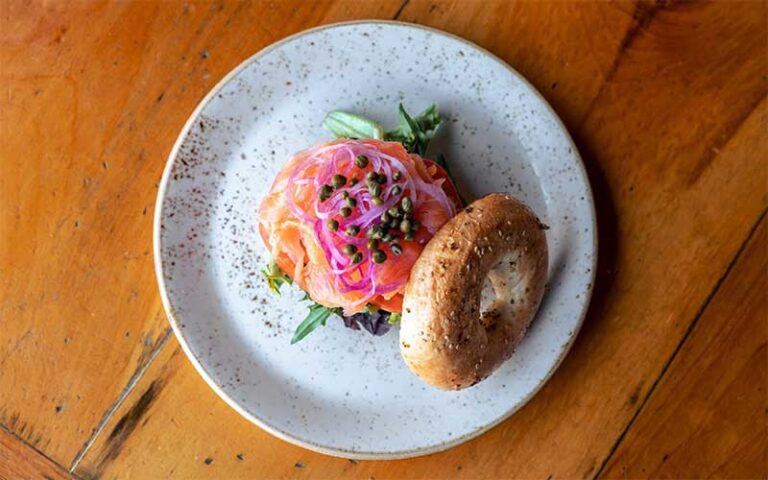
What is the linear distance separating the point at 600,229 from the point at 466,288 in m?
0.56

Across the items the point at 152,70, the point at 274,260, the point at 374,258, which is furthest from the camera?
the point at 152,70

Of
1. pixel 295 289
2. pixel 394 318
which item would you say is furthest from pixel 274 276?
pixel 394 318

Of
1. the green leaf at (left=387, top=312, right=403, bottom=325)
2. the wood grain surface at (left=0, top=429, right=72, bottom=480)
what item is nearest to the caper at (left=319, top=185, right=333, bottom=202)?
the green leaf at (left=387, top=312, right=403, bottom=325)

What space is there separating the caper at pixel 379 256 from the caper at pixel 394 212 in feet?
0.27

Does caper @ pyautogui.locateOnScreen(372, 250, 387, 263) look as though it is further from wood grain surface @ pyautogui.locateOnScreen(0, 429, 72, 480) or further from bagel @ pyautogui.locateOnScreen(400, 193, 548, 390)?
wood grain surface @ pyautogui.locateOnScreen(0, 429, 72, 480)

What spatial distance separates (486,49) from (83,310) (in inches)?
47.0

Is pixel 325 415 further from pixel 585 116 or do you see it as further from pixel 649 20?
pixel 649 20

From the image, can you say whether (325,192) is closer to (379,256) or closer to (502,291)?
(379,256)

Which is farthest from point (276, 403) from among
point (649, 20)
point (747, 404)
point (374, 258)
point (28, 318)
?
point (649, 20)

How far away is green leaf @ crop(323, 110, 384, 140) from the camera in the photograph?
6.09ft

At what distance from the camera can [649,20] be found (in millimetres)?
2004

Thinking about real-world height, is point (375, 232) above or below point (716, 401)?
above

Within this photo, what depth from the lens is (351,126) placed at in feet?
6.16

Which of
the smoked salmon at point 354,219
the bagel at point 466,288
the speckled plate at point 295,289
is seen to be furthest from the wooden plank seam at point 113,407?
the bagel at point 466,288
